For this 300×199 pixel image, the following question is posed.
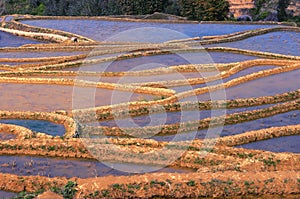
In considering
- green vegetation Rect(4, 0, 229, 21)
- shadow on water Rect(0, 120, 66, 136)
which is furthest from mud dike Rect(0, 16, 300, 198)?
green vegetation Rect(4, 0, 229, 21)

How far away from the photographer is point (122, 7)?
45531 millimetres

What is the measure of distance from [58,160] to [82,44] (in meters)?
17.6

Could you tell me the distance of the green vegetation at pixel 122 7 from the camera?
1549 inches

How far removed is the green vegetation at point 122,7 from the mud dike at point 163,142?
61.3 feet

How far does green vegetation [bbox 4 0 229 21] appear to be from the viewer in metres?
39.3

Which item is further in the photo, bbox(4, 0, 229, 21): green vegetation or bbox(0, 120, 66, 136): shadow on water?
bbox(4, 0, 229, 21): green vegetation

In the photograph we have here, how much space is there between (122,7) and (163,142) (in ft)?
119

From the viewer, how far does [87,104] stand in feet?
47.8

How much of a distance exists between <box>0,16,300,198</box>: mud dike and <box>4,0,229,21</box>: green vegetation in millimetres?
18671

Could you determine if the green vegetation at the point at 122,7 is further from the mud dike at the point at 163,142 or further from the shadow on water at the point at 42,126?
the shadow on water at the point at 42,126

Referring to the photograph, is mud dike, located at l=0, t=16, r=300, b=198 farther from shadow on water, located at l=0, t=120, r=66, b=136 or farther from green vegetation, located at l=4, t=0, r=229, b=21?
green vegetation, located at l=4, t=0, r=229, b=21

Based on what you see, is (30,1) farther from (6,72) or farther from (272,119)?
(272,119)

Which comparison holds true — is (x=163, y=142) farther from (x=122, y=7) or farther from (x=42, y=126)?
(x=122, y=7)

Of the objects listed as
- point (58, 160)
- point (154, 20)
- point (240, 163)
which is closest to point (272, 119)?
point (240, 163)
